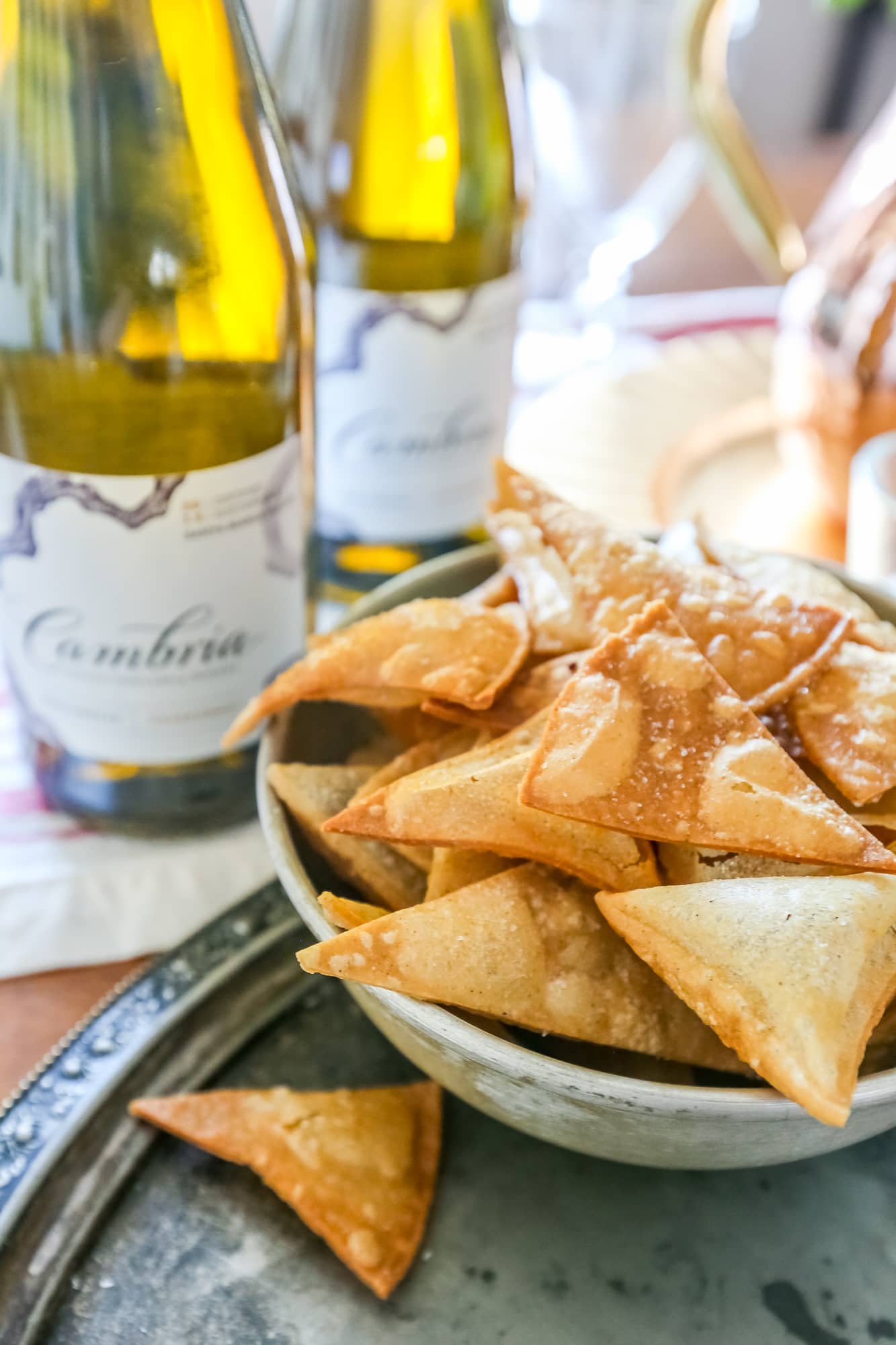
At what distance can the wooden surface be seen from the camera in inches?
19.9

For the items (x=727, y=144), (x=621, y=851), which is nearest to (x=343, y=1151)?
(x=621, y=851)

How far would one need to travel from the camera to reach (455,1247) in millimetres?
409

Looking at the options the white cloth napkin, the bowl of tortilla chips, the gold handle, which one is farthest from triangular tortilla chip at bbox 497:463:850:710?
the gold handle

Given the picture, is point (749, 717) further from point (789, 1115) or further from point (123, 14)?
point (123, 14)

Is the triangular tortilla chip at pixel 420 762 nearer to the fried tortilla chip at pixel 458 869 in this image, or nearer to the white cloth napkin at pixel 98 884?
the fried tortilla chip at pixel 458 869

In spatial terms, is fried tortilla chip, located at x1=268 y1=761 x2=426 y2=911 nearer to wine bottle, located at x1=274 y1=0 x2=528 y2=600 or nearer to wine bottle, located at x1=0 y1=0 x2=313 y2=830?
wine bottle, located at x1=0 y1=0 x2=313 y2=830

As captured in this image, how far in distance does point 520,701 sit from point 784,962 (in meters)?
0.13

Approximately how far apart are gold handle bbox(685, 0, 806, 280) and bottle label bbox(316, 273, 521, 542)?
0.71ft

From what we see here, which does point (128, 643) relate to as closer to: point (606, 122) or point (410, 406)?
point (410, 406)

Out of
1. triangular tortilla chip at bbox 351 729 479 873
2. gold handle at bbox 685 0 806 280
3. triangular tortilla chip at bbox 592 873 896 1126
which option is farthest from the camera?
gold handle at bbox 685 0 806 280

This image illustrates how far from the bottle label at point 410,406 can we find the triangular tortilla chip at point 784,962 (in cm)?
41

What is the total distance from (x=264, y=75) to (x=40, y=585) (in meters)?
0.28

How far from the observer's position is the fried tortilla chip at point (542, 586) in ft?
1.36

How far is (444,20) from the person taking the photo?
73cm
